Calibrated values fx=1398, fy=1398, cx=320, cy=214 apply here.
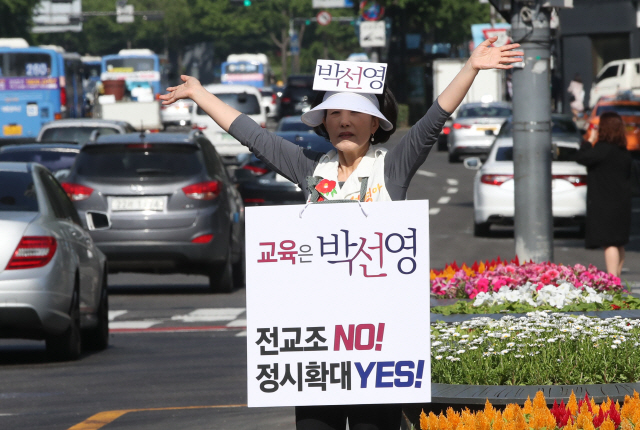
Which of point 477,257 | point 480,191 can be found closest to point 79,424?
point 477,257

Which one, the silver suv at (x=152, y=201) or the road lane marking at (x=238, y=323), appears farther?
the silver suv at (x=152, y=201)

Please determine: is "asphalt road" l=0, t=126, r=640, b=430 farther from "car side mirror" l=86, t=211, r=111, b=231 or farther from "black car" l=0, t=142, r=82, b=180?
"black car" l=0, t=142, r=82, b=180

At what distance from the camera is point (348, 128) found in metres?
4.66

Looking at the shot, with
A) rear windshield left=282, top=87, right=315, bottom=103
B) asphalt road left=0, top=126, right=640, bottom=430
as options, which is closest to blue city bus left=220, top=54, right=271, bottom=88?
rear windshield left=282, top=87, right=315, bottom=103

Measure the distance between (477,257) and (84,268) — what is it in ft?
29.3

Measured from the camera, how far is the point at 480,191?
21031 mm

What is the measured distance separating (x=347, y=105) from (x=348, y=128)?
85 millimetres

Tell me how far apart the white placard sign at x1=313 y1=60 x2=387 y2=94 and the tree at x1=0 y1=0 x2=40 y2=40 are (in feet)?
235

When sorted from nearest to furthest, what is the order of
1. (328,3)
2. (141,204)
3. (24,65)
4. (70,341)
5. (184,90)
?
(184,90) → (70,341) → (141,204) → (24,65) → (328,3)

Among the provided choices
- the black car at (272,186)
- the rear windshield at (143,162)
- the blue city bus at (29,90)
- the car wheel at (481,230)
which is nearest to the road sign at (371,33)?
the blue city bus at (29,90)

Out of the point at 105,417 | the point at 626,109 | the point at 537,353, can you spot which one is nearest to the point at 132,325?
the point at 105,417

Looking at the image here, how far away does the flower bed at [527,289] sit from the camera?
8094 millimetres

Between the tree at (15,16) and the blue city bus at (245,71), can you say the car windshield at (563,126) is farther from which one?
the blue city bus at (245,71)

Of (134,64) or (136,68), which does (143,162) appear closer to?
(134,64)
